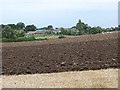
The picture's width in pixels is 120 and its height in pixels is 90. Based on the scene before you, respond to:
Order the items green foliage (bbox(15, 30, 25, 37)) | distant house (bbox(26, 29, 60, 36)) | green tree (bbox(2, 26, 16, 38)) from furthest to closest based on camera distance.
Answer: distant house (bbox(26, 29, 60, 36)) → green foliage (bbox(15, 30, 25, 37)) → green tree (bbox(2, 26, 16, 38))

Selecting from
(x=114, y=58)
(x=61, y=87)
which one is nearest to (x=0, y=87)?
(x=61, y=87)

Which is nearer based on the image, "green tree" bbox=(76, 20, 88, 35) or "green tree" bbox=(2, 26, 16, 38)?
"green tree" bbox=(2, 26, 16, 38)

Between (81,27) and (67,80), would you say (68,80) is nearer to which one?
(67,80)

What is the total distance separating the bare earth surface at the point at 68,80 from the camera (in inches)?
267

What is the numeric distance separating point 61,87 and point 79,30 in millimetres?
16980

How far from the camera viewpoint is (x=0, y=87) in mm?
7172

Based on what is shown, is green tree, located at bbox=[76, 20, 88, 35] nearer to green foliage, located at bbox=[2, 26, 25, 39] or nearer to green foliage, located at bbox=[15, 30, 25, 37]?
green foliage, located at bbox=[15, 30, 25, 37]

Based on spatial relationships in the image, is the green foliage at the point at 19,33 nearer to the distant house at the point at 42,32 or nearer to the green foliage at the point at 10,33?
the green foliage at the point at 10,33

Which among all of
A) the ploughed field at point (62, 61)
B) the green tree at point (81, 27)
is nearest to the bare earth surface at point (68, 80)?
the ploughed field at point (62, 61)

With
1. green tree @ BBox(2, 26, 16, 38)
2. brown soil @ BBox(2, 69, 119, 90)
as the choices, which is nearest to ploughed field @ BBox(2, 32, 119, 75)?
brown soil @ BBox(2, 69, 119, 90)

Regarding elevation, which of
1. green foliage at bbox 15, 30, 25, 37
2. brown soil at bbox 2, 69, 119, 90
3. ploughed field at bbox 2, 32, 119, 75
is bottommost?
brown soil at bbox 2, 69, 119, 90

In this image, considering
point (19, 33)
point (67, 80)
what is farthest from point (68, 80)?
point (19, 33)

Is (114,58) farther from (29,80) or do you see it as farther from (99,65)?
(29,80)

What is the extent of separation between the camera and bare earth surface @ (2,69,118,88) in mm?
6786
